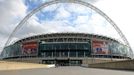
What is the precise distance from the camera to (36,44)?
135125 millimetres

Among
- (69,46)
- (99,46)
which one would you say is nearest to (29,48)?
(69,46)

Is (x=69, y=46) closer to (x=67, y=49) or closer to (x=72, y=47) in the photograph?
(x=72, y=47)

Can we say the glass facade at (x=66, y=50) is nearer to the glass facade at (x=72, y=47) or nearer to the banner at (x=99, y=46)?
the glass facade at (x=72, y=47)

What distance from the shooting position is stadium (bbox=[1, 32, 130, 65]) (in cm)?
12988

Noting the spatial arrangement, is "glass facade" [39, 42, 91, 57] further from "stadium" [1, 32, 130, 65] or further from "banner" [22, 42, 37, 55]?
"banner" [22, 42, 37, 55]

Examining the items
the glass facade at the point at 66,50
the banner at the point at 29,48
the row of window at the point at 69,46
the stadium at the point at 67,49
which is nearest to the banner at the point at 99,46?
the stadium at the point at 67,49

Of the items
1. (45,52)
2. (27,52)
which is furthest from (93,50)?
(27,52)

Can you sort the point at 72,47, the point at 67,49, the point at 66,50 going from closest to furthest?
1. the point at 67,49
2. the point at 72,47
3. the point at 66,50

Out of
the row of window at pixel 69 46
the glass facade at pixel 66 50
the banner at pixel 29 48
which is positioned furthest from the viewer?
the banner at pixel 29 48

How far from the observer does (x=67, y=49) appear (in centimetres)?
13238

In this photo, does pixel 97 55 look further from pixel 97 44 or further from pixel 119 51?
pixel 119 51

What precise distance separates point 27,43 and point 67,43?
2077 cm

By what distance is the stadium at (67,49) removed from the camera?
130m

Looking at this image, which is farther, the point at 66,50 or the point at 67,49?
the point at 66,50
